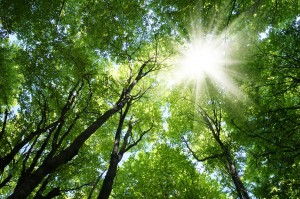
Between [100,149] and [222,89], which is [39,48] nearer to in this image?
[100,149]

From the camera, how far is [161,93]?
57.3ft

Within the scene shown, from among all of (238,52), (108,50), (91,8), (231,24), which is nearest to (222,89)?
(238,52)

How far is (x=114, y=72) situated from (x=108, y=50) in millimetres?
6342

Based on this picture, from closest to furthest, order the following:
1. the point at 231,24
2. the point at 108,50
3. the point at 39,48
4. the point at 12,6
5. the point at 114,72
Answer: the point at 12,6 < the point at 231,24 < the point at 39,48 < the point at 108,50 < the point at 114,72

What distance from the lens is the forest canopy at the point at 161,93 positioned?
8.70m

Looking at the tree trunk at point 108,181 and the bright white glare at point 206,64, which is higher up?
the bright white glare at point 206,64

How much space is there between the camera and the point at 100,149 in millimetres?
16375

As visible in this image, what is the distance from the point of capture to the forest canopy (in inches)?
342

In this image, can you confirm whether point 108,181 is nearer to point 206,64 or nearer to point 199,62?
point 199,62

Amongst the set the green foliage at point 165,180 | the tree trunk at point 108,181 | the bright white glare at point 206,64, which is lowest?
the tree trunk at point 108,181

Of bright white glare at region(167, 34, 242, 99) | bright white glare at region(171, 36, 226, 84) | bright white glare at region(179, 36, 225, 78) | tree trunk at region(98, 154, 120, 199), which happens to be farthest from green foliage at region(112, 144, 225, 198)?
tree trunk at region(98, 154, 120, 199)

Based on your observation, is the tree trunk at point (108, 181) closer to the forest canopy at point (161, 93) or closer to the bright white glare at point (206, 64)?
the forest canopy at point (161, 93)

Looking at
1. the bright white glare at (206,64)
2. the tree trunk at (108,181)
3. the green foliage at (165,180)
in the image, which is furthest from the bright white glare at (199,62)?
the tree trunk at (108,181)

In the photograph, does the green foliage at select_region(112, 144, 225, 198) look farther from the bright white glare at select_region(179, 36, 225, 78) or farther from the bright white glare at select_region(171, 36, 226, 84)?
the bright white glare at select_region(179, 36, 225, 78)
